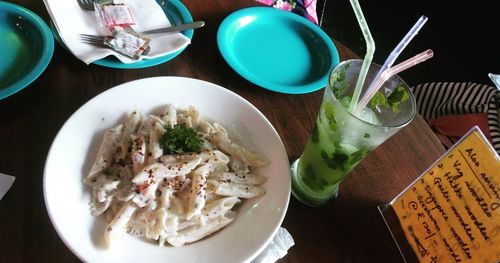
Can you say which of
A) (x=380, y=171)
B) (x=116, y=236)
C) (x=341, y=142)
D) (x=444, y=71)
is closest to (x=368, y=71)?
(x=341, y=142)

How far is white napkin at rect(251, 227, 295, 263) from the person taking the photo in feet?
2.35

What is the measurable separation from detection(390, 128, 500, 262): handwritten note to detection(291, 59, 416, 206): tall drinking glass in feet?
0.34

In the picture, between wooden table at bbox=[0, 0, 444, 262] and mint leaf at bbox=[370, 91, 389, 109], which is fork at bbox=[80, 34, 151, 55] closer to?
wooden table at bbox=[0, 0, 444, 262]

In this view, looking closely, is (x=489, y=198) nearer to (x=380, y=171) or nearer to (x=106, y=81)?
(x=380, y=171)

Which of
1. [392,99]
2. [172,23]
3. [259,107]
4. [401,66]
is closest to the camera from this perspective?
[401,66]

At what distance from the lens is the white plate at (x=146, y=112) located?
65 centimetres

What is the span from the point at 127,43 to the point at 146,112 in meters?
0.20

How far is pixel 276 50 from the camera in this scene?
1.12 meters

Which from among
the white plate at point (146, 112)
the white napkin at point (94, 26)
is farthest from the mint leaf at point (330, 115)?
the white napkin at point (94, 26)

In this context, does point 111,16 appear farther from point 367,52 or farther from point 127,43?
point 367,52

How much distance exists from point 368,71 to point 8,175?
0.67 m

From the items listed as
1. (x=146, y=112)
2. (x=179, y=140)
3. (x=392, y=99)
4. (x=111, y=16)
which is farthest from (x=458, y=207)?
(x=111, y=16)

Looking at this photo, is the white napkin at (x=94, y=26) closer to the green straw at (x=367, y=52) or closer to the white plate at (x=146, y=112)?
the white plate at (x=146, y=112)

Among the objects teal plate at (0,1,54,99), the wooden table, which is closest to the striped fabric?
the wooden table
